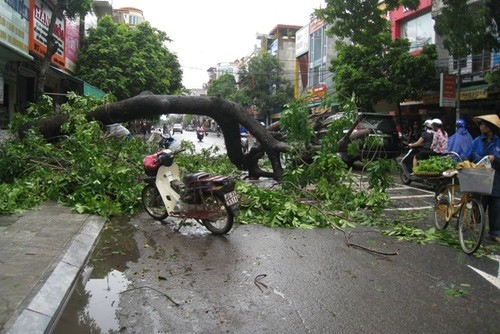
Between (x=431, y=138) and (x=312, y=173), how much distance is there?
420cm

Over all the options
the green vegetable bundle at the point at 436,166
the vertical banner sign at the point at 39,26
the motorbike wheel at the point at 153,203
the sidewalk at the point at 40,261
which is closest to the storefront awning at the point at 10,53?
the vertical banner sign at the point at 39,26

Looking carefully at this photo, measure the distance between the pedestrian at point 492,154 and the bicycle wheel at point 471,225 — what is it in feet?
1.67

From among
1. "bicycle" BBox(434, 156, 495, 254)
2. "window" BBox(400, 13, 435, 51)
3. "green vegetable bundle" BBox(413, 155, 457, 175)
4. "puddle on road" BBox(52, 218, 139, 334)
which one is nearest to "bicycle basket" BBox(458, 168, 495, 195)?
"bicycle" BBox(434, 156, 495, 254)

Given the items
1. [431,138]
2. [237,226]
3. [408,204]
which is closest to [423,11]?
[431,138]

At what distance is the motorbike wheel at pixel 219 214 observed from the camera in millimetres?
6527

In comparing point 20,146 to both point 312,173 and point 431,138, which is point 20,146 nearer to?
point 312,173

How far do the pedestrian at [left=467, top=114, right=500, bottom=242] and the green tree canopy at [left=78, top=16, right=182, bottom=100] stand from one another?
20809 mm

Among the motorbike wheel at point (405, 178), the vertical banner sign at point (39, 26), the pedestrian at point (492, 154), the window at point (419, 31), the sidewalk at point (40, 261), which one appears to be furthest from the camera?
the window at point (419, 31)

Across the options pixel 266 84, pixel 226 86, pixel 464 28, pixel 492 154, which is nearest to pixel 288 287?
pixel 492 154

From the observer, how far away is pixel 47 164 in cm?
948

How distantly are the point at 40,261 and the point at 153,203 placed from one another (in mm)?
2948

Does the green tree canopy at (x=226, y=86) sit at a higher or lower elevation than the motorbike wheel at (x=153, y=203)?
higher

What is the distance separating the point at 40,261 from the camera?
16.1ft

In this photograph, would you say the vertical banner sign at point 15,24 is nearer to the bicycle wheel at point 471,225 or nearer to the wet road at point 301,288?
the wet road at point 301,288
